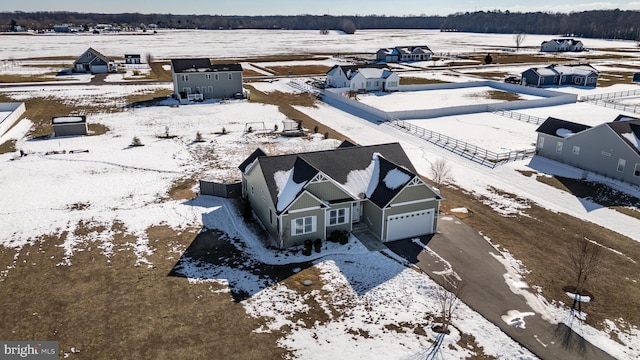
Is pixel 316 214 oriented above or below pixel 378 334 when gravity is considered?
above

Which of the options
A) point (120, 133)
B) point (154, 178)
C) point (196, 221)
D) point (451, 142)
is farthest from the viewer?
point (120, 133)

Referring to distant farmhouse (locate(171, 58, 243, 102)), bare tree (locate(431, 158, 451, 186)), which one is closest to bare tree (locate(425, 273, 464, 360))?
bare tree (locate(431, 158, 451, 186))

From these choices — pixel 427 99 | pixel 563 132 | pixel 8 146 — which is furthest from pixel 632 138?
pixel 8 146

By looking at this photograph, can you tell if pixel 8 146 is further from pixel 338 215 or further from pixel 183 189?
pixel 338 215

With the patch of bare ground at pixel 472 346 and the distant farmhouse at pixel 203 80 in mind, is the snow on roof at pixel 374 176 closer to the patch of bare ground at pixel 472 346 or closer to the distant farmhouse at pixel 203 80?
the patch of bare ground at pixel 472 346

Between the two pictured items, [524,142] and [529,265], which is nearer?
[529,265]

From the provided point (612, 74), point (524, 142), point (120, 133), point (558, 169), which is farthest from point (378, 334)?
point (612, 74)

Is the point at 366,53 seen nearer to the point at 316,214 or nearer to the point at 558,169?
the point at 558,169
